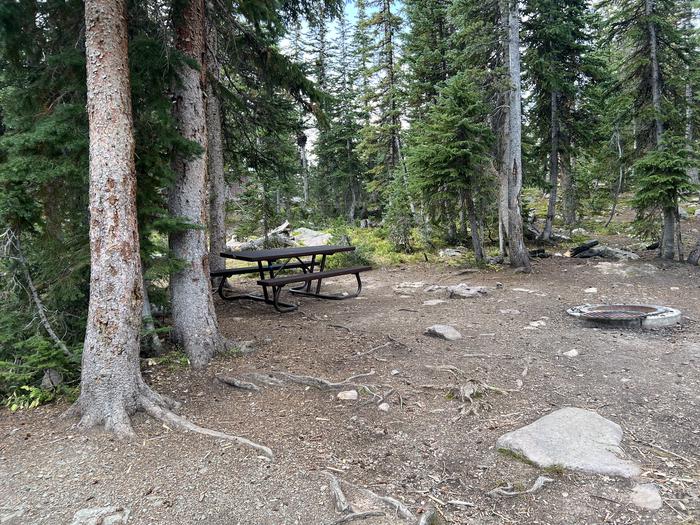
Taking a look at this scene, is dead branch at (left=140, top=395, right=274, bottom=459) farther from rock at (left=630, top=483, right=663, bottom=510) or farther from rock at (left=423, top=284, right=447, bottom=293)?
rock at (left=423, top=284, right=447, bottom=293)

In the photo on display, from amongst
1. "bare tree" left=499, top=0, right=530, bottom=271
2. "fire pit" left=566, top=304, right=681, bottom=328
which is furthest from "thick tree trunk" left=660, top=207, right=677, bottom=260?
"fire pit" left=566, top=304, right=681, bottom=328

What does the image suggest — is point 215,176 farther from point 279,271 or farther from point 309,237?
point 309,237

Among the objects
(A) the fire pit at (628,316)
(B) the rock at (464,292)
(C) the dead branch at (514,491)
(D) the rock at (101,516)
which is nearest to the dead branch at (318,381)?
(C) the dead branch at (514,491)

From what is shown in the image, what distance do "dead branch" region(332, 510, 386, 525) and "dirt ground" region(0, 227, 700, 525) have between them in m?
0.03

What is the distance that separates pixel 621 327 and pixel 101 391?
22.3 feet

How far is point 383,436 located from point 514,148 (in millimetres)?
9877

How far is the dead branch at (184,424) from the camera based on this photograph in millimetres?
3134

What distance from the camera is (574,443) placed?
3.13m

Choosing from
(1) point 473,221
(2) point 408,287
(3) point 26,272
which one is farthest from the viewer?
(1) point 473,221

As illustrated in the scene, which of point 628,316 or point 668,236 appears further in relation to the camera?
point 668,236

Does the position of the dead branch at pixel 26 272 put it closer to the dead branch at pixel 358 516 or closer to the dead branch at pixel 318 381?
the dead branch at pixel 318 381

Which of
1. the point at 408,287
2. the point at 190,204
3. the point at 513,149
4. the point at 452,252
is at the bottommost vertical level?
the point at 408,287

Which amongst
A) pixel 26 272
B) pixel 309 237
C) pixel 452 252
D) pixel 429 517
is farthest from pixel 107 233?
pixel 309 237

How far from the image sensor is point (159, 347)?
15.9ft
